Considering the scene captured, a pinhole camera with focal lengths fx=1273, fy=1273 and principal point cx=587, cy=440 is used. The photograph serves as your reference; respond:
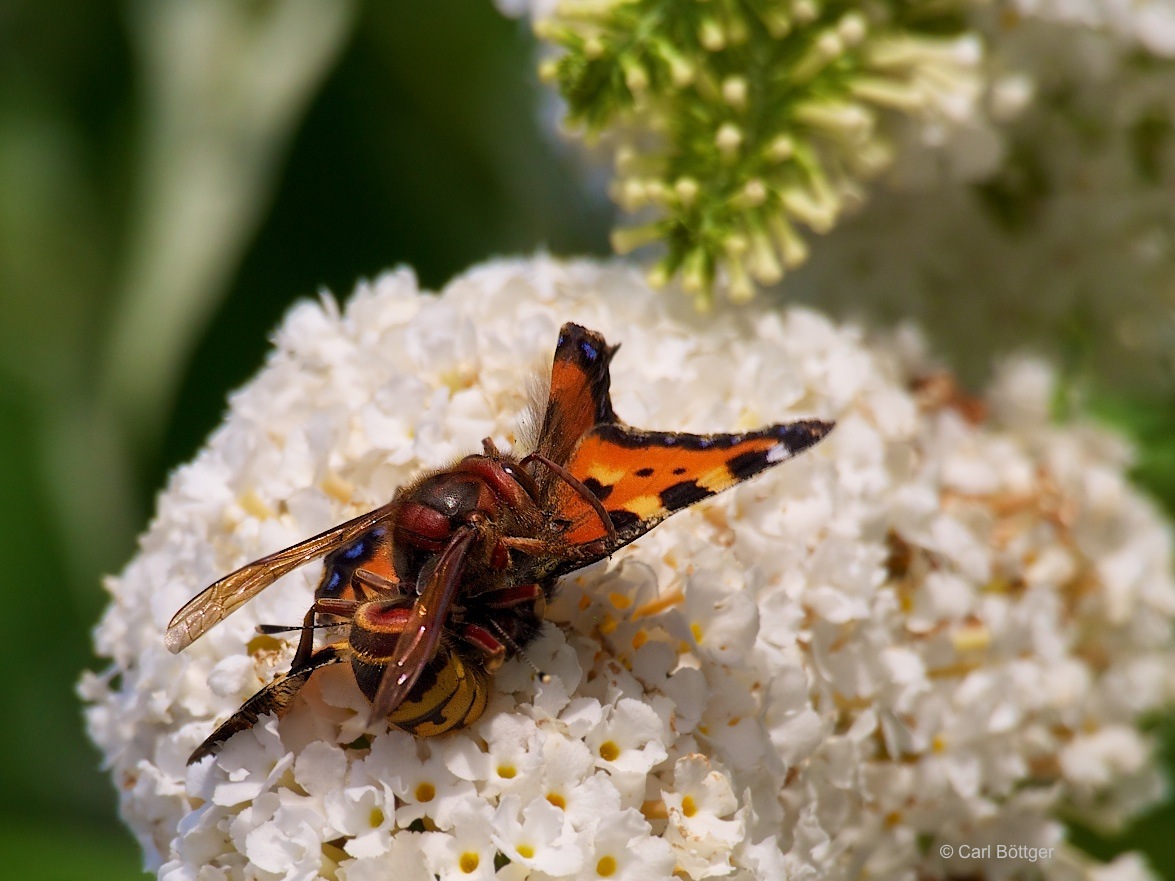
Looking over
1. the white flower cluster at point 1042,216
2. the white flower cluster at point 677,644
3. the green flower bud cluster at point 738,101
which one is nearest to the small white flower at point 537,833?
the white flower cluster at point 677,644

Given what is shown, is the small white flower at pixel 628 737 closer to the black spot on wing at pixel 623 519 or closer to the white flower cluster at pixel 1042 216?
the black spot on wing at pixel 623 519

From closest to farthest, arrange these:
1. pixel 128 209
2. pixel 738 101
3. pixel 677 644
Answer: pixel 677 644 < pixel 738 101 < pixel 128 209

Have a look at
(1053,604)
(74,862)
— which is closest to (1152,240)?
(1053,604)

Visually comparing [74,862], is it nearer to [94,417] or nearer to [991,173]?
[94,417]

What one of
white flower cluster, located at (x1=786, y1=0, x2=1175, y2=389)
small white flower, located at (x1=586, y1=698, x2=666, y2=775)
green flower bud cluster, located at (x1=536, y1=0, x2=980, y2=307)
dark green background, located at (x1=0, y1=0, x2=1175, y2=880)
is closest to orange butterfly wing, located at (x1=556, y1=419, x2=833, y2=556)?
small white flower, located at (x1=586, y1=698, x2=666, y2=775)

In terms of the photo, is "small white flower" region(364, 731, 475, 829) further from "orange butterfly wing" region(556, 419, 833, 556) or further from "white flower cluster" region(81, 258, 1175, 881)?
"orange butterfly wing" region(556, 419, 833, 556)

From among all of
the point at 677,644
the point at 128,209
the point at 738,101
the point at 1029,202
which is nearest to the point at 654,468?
the point at 677,644

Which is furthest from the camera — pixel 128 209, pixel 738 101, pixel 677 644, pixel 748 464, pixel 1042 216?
pixel 128 209

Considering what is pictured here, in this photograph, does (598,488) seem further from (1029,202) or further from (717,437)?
(1029,202)
